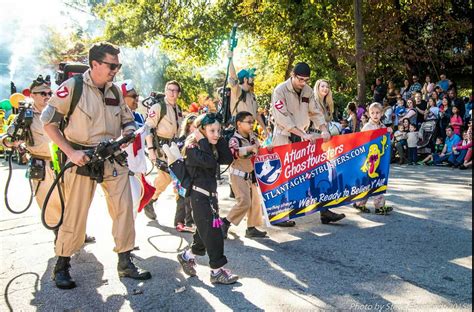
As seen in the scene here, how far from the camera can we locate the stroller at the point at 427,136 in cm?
1409

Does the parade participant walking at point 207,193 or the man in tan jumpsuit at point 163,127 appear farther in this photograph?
the man in tan jumpsuit at point 163,127

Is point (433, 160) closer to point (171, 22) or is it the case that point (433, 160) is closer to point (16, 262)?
point (16, 262)

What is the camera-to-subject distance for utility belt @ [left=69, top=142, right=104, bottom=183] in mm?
4473

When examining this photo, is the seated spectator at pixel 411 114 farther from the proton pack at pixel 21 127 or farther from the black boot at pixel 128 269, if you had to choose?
the black boot at pixel 128 269

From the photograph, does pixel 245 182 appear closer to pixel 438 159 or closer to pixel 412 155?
pixel 438 159

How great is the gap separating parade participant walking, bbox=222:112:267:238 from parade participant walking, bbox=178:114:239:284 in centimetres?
95

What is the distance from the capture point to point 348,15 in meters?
22.0

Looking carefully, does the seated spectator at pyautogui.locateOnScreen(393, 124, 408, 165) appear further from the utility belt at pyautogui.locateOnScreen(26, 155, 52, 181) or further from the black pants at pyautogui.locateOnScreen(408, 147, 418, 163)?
the utility belt at pyautogui.locateOnScreen(26, 155, 52, 181)

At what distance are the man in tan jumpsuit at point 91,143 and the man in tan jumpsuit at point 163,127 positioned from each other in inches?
98.3

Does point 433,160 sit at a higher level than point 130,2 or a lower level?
lower

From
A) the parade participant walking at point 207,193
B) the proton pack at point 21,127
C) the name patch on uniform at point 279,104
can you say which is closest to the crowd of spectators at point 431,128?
the name patch on uniform at point 279,104

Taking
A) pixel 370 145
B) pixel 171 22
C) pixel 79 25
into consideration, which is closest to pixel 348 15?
pixel 171 22

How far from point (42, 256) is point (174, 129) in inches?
105

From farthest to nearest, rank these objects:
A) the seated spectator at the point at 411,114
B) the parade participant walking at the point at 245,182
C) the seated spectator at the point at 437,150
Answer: the seated spectator at the point at 411,114, the seated spectator at the point at 437,150, the parade participant walking at the point at 245,182
